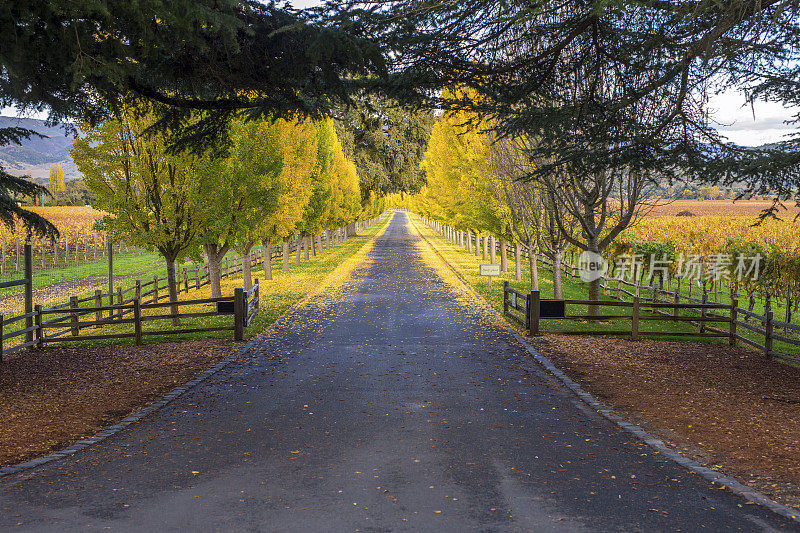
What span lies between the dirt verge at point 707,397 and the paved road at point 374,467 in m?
0.70

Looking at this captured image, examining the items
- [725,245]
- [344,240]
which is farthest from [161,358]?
[344,240]

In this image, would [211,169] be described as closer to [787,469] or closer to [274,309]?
[274,309]

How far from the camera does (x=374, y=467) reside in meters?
6.44

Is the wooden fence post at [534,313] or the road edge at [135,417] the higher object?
the wooden fence post at [534,313]

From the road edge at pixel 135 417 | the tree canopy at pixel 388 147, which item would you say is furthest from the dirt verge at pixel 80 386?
the tree canopy at pixel 388 147

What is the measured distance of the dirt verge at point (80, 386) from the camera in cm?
782

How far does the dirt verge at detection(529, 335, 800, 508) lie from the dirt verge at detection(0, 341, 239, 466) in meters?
7.30

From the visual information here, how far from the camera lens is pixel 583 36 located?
35.4 ft

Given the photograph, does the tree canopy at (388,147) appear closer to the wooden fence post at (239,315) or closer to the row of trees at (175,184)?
the row of trees at (175,184)

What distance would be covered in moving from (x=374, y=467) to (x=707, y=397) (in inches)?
243

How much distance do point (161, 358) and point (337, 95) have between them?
6.64 meters

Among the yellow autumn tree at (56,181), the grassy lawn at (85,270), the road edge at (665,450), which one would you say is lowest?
the road edge at (665,450)

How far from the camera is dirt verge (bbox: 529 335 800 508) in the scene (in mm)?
6789
